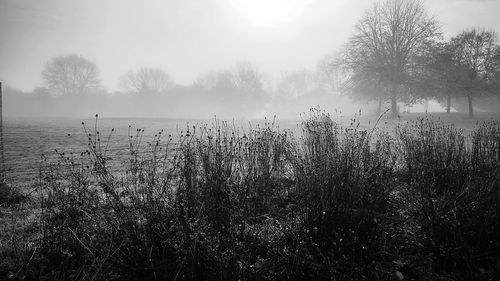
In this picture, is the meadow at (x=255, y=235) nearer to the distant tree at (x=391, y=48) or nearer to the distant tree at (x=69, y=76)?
the distant tree at (x=391, y=48)

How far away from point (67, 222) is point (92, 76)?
68.8m

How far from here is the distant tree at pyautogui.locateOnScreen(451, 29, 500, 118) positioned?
2419cm

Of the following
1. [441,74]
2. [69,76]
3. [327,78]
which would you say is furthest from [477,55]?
[69,76]

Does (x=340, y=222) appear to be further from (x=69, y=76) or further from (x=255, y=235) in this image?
(x=69, y=76)

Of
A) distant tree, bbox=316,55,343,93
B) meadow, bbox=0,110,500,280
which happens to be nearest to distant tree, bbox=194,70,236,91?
distant tree, bbox=316,55,343,93

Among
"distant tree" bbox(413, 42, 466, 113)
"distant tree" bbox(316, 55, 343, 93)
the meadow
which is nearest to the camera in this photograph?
the meadow

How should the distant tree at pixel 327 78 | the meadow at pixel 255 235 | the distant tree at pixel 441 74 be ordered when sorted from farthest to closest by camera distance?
the distant tree at pixel 327 78
the distant tree at pixel 441 74
the meadow at pixel 255 235

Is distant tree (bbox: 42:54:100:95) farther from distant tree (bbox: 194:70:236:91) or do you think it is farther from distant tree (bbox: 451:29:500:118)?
distant tree (bbox: 451:29:500:118)

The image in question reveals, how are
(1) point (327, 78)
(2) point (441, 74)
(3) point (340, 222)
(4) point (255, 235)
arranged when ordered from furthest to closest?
(1) point (327, 78), (2) point (441, 74), (3) point (340, 222), (4) point (255, 235)

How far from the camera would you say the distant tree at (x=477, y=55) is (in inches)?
952

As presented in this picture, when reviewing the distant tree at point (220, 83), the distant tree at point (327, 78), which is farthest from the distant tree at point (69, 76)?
the distant tree at point (327, 78)

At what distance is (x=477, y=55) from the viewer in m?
25.0

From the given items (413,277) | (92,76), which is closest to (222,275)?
(413,277)

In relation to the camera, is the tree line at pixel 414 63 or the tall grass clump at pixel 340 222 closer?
the tall grass clump at pixel 340 222
